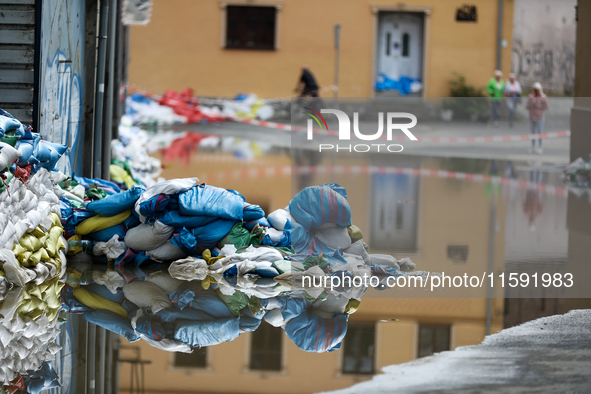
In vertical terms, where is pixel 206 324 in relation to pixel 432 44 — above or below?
below

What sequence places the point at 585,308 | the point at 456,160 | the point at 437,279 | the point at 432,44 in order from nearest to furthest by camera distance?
the point at 585,308
the point at 437,279
the point at 456,160
the point at 432,44

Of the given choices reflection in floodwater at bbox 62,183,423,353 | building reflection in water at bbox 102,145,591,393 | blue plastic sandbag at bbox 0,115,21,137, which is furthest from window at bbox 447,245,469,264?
blue plastic sandbag at bbox 0,115,21,137

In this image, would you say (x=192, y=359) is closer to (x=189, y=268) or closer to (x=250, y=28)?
(x=189, y=268)

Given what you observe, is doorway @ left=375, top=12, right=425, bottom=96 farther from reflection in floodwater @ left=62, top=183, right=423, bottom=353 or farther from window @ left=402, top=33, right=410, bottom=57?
reflection in floodwater @ left=62, top=183, right=423, bottom=353

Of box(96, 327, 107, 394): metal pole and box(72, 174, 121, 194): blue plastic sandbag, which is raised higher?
box(72, 174, 121, 194): blue plastic sandbag

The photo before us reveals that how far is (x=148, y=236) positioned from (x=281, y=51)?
64.3 feet

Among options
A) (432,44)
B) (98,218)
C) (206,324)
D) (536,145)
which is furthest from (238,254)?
(432,44)

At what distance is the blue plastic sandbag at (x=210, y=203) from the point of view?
20.4 feet

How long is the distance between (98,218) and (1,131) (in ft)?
3.94

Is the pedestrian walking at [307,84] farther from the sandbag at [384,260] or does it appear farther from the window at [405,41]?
the sandbag at [384,260]

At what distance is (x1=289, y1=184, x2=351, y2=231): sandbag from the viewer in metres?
5.42

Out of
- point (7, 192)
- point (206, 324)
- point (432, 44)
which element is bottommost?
point (206, 324)

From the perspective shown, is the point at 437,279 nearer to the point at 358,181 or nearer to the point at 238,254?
the point at 358,181

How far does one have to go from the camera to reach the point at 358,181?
5395 mm
